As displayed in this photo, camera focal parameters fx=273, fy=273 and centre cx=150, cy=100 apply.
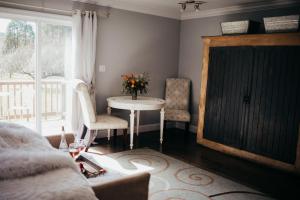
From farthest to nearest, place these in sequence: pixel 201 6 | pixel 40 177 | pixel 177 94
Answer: pixel 177 94
pixel 201 6
pixel 40 177

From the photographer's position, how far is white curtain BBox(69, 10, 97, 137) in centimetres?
435

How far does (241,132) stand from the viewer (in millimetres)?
4059

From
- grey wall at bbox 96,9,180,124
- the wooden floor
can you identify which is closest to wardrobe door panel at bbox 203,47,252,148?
the wooden floor

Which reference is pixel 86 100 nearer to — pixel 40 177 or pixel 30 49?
pixel 30 49

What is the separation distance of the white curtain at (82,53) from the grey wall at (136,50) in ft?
0.67

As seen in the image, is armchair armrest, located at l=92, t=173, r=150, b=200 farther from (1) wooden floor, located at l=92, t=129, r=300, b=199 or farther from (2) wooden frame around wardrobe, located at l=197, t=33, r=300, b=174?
(2) wooden frame around wardrobe, located at l=197, t=33, r=300, b=174

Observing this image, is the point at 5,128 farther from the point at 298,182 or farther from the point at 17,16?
the point at 298,182

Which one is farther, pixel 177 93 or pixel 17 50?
pixel 177 93

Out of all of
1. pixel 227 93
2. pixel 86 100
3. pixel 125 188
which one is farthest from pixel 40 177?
pixel 227 93

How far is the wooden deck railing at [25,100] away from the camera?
Answer: 4.80m

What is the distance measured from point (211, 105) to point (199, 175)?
4.58 feet

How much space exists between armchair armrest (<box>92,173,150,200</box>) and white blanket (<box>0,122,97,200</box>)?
0.11m

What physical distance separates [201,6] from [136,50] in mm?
1417

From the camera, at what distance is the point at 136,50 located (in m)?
5.19
